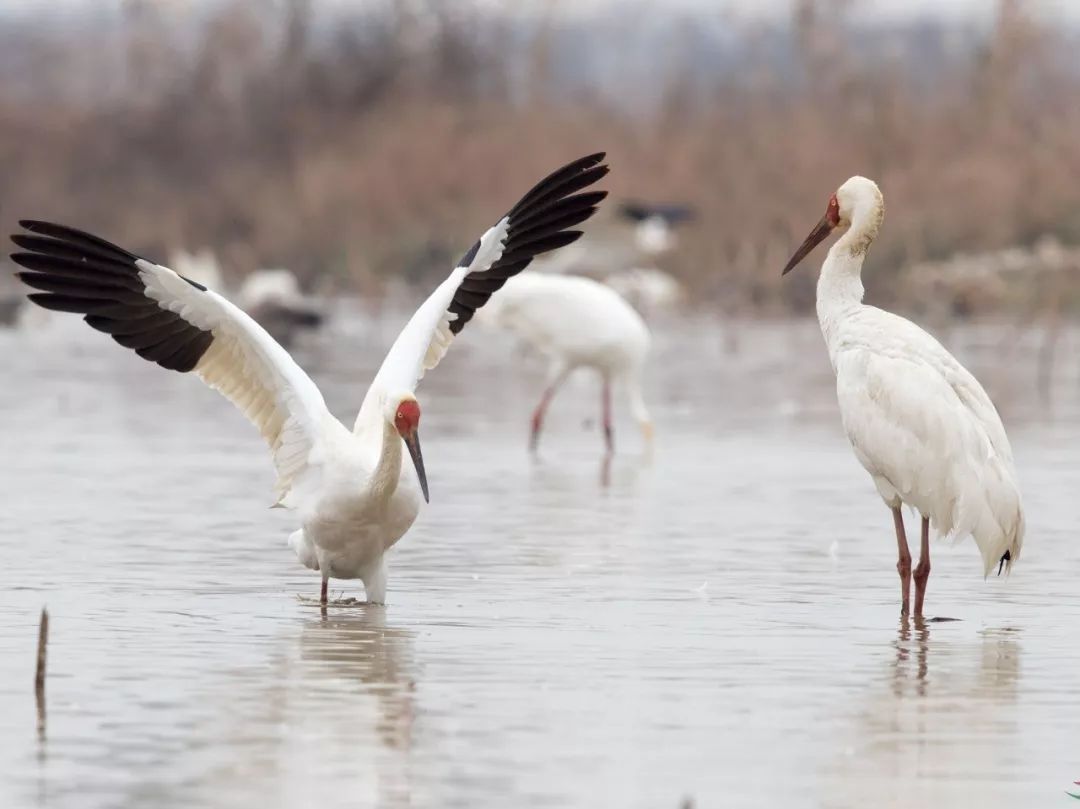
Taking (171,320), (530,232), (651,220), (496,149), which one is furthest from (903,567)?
(496,149)

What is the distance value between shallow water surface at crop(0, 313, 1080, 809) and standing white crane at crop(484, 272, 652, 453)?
0.77m

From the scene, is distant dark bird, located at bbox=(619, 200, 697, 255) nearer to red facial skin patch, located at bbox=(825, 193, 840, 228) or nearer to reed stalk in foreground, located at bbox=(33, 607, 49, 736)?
red facial skin patch, located at bbox=(825, 193, 840, 228)

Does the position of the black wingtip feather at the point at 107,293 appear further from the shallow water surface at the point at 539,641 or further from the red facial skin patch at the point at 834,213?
the red facial skin patch at the point at 834,213

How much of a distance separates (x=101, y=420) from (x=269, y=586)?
26.6 feet

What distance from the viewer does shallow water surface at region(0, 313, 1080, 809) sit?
6867mm

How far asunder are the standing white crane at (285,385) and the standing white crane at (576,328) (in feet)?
23.2

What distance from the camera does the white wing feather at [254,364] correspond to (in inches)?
396

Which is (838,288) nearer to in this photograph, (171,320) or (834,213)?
(834,213)

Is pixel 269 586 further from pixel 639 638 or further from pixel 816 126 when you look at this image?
pixel 816 126

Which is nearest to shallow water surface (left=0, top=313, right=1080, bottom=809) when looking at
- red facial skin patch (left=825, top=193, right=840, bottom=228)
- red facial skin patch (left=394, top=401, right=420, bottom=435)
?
red facial skin patch (left=394, top=401, right=420, bottom=435)

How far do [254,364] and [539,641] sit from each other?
192 cm

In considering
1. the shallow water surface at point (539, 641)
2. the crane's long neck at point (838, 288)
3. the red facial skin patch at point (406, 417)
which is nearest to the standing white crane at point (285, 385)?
the red facial skin patch at point (406, 417)

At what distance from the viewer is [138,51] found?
158ft

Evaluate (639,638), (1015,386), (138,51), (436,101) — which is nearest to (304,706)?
(639,638)
